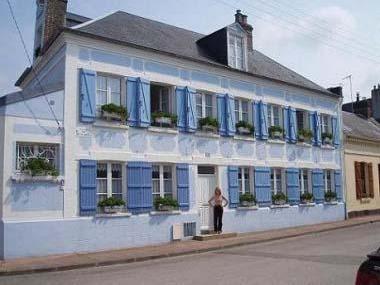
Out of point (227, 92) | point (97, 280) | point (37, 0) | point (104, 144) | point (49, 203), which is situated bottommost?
point (97, 280)

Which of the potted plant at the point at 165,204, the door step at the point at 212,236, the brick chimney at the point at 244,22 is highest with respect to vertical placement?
the brick chimney at the point at 244,22

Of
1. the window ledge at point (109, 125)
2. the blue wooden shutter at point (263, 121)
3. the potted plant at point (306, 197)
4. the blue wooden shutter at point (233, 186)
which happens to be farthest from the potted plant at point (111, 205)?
the potted plant at point (306, 197)

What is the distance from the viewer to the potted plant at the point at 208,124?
61.1 ft

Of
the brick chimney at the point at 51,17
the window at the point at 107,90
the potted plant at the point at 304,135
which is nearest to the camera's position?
the window at the point at 107,90

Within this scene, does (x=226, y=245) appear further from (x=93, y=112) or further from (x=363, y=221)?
(x=363, y=221)

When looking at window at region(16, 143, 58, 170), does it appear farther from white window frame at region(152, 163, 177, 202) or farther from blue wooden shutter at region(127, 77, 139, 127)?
white window frame at region(152, 163, 177, 202)

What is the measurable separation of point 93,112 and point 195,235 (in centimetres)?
574

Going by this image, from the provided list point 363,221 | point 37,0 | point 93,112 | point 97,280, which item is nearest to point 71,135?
point 93,112

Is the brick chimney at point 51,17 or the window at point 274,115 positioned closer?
the brick chimney at point 51,17

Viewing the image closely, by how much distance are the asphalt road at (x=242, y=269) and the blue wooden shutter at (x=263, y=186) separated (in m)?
5.14

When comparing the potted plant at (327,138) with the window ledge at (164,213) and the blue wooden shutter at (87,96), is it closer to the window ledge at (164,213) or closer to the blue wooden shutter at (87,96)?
the window ledge at (164,213)

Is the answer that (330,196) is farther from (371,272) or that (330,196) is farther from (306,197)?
(371,272)

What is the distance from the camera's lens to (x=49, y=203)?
1423 cm

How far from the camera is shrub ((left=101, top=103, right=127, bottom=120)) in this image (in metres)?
15.7
